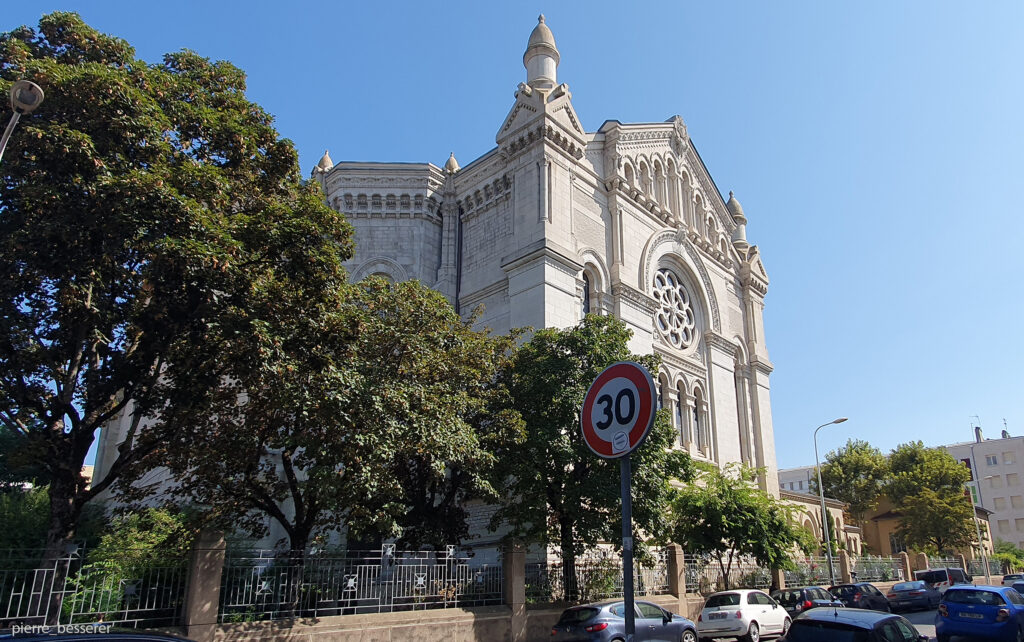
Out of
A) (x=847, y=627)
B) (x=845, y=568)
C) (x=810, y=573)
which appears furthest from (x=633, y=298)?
(x=847, y=627)

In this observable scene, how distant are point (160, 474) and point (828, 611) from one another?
90.7 ft

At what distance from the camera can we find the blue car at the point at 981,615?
46.1ft

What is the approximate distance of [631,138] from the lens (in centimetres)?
3206

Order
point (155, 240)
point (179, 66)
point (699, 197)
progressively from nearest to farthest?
point (155, 240) < point (179, 66) < point (699, 197)

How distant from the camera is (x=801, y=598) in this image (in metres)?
20.0

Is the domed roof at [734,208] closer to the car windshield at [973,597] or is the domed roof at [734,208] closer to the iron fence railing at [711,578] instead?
the iron fence railing at [711,578]

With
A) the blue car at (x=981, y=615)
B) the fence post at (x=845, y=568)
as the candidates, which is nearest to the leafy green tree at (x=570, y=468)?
the blue car at (x=981, y=615)

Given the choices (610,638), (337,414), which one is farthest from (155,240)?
(610,638)

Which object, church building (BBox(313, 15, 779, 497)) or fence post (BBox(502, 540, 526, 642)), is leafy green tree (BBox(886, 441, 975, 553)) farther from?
fence post (BBox(502, 540, 526, 642))

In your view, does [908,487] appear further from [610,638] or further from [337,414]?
[337,414]

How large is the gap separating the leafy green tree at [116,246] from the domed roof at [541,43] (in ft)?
62.4

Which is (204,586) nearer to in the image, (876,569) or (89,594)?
(89,594)

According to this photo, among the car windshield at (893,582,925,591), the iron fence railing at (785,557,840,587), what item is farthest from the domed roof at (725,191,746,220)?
the car windshield at (893,582,925,591)

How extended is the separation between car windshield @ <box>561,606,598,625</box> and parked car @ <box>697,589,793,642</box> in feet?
16.3
